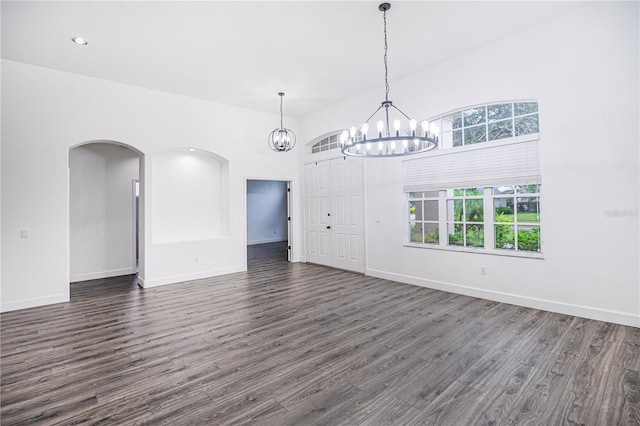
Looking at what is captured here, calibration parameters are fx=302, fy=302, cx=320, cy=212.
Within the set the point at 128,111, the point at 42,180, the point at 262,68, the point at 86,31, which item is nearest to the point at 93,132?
the point at 128,111

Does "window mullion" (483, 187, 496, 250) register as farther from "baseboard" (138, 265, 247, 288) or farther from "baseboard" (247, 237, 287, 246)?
"baseboard" (247, 237, 287, 246)

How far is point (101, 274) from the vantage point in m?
6.43

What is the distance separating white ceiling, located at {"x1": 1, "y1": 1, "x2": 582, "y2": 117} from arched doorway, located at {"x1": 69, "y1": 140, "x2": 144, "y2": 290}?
1826 mm

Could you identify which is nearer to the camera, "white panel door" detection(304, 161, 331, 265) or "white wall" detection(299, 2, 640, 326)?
"white wall" detection(299, 2, 640, 326)

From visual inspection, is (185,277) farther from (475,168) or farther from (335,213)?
(475,168)

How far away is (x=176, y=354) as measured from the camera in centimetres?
303

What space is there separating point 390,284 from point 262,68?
175 inches

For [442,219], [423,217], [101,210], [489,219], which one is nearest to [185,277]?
[101,210]

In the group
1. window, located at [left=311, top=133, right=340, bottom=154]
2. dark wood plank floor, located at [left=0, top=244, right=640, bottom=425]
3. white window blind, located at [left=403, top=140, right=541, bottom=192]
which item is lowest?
dark wood plank floor, located at [left=0, top=244, right=640, bottom=425]

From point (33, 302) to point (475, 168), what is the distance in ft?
23.5

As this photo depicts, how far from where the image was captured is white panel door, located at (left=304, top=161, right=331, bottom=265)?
7.39 metres

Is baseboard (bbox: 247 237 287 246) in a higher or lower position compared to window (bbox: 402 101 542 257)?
lower

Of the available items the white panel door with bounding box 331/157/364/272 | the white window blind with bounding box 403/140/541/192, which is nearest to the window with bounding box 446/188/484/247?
the white window blind with bounding box 403/140/541/192

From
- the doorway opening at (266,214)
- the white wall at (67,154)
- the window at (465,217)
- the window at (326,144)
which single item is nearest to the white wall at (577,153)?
the window at (465,217)
